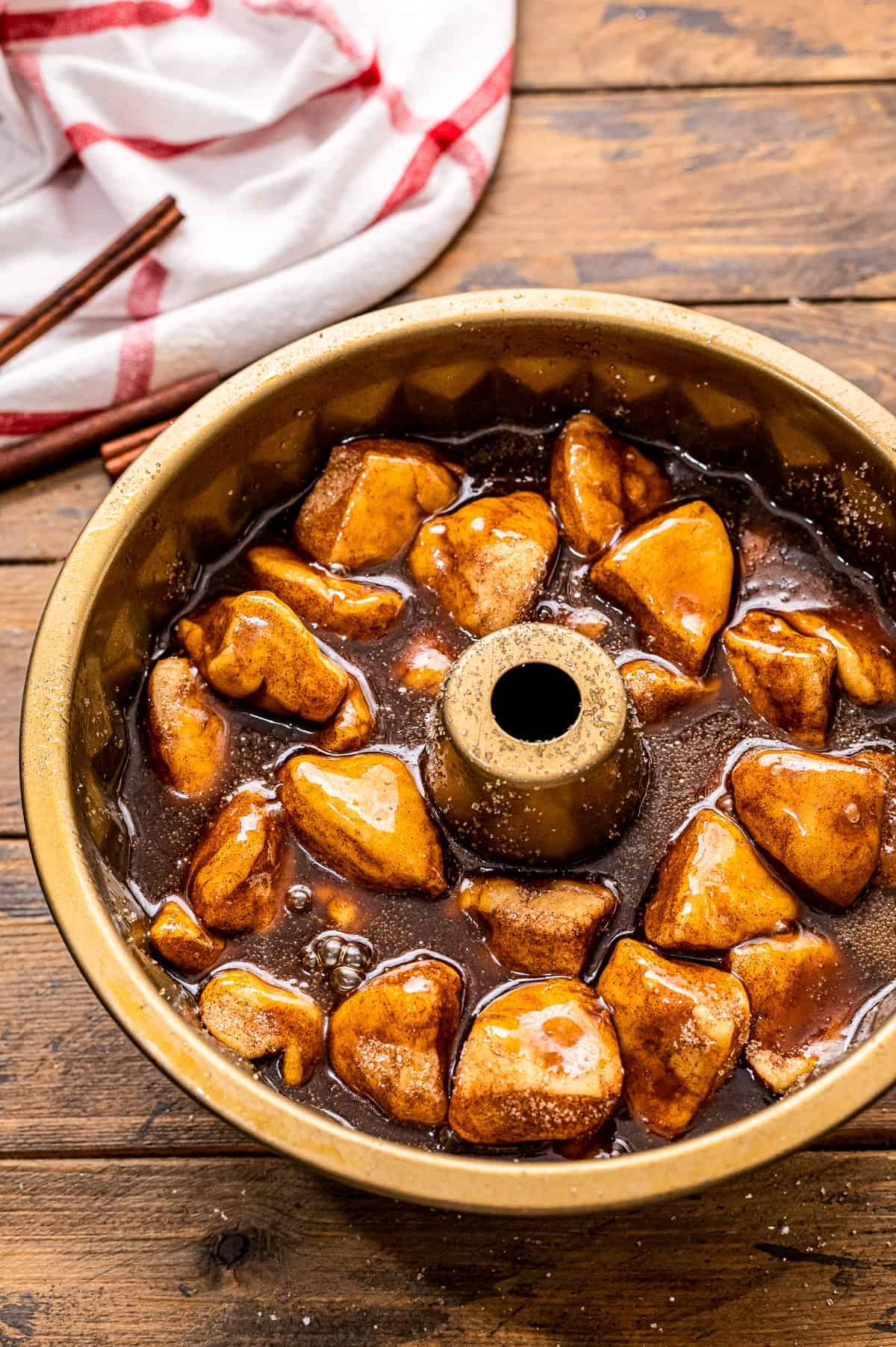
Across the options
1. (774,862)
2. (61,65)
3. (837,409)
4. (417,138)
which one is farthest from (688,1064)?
(61,65)

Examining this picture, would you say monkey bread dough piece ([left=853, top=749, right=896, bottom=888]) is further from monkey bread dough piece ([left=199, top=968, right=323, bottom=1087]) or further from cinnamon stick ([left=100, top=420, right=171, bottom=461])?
cinnamon stick ([left=100, top=420, right=171, bottom=461])

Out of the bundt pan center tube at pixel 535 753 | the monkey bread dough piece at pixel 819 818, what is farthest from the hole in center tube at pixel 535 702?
the monkey bread dough piece at pixel 819 818

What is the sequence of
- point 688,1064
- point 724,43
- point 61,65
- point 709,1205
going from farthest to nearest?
point 724,43 → point 61,65 → point 709,1205 → point 688,1064

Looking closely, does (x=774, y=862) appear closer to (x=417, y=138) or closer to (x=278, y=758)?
(x=278, y=758)

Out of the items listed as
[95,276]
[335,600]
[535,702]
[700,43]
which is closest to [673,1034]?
[535,702]

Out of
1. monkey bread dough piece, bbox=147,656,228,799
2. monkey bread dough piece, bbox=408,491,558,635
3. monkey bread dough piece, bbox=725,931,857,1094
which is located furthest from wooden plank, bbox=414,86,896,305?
monkey bread dough piece, bbox=725,931,857,1094

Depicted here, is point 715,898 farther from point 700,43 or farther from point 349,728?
point 700,43

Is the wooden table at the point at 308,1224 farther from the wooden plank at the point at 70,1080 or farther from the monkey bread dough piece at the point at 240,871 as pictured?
the monkey bread dough piece at the point at 240,871
